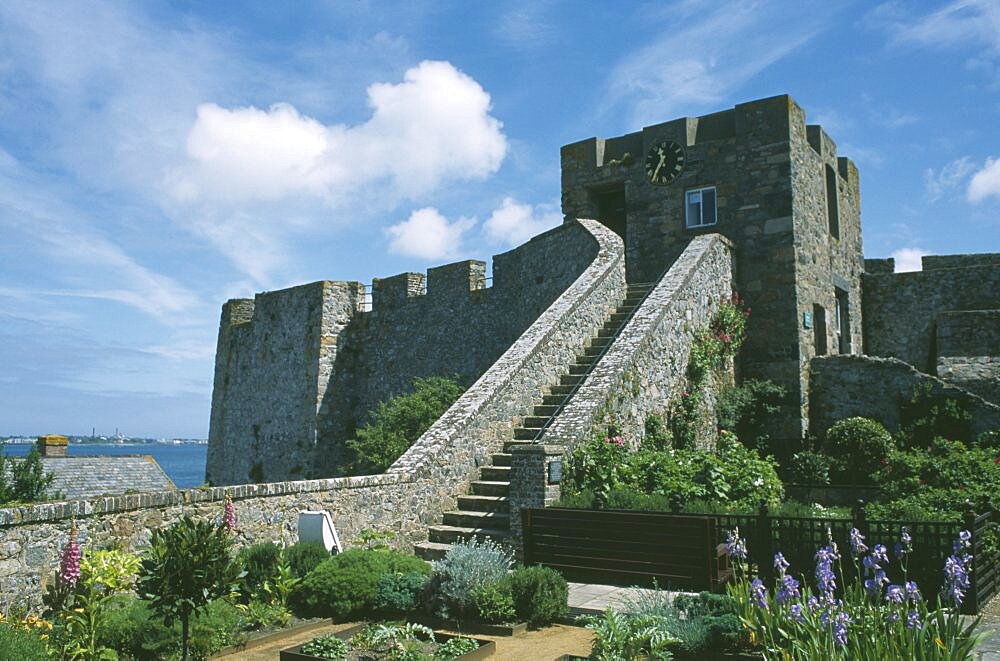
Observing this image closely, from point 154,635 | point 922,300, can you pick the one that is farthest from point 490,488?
point 922,300

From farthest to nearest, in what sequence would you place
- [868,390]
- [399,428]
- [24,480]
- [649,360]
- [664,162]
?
[24,480], [664,162], [399,428], [868,390], [649,360]

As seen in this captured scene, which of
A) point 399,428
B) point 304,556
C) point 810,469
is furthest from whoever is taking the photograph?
point 399,428

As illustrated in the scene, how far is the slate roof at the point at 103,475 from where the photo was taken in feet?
62.1

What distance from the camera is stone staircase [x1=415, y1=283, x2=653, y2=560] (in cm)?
1094

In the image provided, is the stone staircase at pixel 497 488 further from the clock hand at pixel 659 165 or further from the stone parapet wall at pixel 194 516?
the clock hand at pixel 659 165

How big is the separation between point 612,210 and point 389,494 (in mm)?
12033

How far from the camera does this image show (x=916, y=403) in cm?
1460

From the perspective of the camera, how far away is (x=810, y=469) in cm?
A: 1413

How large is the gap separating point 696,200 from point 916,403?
250 inches

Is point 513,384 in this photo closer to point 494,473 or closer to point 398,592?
point 494,473

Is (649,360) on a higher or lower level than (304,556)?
higher

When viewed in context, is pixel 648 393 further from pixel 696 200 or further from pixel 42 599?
pixel 42 599

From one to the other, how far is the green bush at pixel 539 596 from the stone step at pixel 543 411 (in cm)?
547

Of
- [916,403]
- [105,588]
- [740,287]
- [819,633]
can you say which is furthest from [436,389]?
[819,633]
